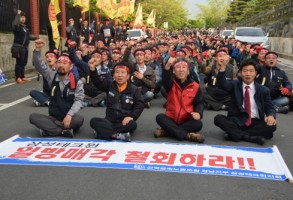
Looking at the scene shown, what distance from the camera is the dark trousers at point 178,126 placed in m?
6.05

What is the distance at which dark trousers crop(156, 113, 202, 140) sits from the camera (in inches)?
238

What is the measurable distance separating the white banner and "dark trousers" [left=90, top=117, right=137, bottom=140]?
0.49 ft

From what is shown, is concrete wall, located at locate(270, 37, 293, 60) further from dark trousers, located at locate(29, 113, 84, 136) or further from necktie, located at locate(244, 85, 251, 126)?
dark trousers, located at locate(29, 113, 84, 136)

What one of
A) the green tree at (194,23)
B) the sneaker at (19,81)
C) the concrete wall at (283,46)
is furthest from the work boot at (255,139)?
the green tree at (194,23)

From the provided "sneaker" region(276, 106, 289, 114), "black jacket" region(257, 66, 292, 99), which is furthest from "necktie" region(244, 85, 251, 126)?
"sneaker" region(276, 106, 289, 114)

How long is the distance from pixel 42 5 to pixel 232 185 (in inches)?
655

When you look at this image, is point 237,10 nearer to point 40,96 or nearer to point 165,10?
point 165,10

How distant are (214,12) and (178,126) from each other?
337ft

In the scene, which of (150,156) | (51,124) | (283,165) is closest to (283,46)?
(51,124)

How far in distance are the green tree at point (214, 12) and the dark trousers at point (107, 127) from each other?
99827mm

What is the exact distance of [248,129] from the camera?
243 inches

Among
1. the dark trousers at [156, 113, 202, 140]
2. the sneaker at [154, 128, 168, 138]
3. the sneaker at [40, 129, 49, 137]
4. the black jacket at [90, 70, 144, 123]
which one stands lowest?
the sneaker at [40, 129, 49, 137]

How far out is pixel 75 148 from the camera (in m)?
5.48

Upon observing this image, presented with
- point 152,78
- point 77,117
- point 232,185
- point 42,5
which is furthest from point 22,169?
point 42,5
